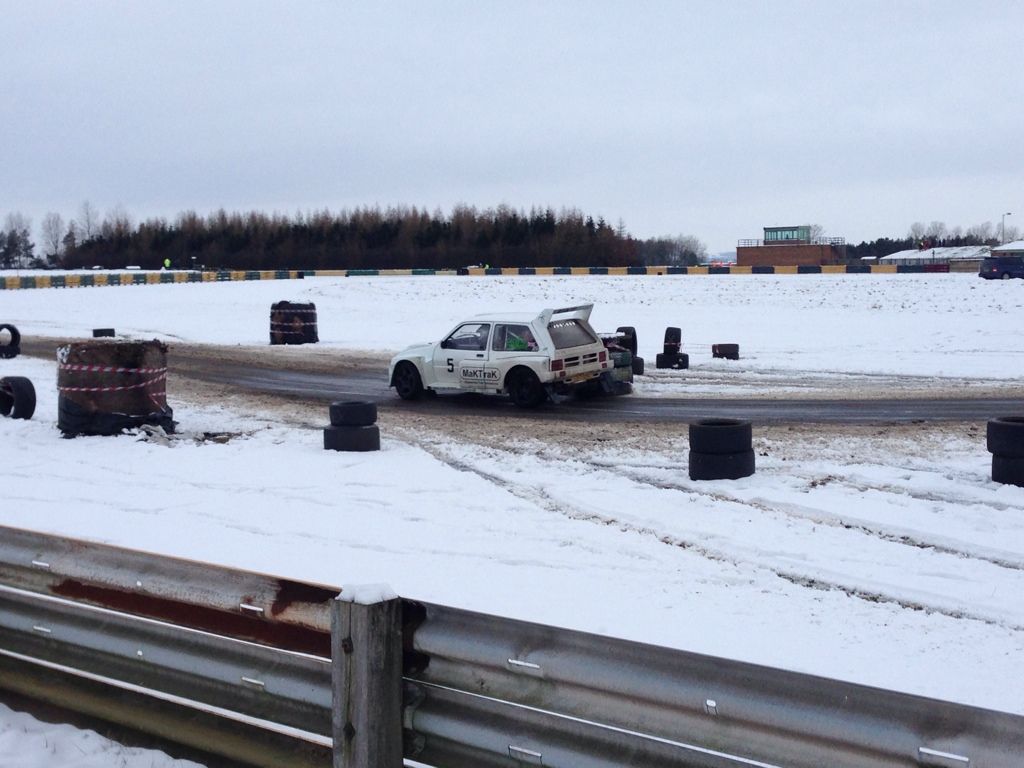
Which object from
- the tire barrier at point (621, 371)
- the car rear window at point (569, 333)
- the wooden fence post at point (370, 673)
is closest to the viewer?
the wooden fence post at point (370, 673)

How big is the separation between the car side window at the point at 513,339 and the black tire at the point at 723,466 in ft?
21.3

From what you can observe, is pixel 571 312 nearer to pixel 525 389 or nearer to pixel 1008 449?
pixel 525 389

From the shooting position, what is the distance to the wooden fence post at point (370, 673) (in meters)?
3.47

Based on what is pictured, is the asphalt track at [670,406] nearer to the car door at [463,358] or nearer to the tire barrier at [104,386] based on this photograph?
the car door at [463,358]

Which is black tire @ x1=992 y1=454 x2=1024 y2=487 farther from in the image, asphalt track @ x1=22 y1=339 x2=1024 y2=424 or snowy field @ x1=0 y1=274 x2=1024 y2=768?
asphalt track @ x1=22 y1=339 x2=1024 y2=424

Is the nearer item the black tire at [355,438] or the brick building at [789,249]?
the black tire at [355,438]

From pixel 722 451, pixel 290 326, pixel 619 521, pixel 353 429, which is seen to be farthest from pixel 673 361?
pixel 619 521

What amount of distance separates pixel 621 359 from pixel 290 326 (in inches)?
603

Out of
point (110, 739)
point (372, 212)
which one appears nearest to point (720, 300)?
point (110, 739)

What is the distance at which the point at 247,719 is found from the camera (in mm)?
4082

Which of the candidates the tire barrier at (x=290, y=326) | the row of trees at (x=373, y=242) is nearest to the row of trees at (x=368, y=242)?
the row of trees at (x=373, y=242)

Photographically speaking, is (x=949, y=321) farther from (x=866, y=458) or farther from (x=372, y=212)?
(x=372, y=212)

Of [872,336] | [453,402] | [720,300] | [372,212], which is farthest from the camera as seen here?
[372,212]

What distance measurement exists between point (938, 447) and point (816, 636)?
6.65 metres
